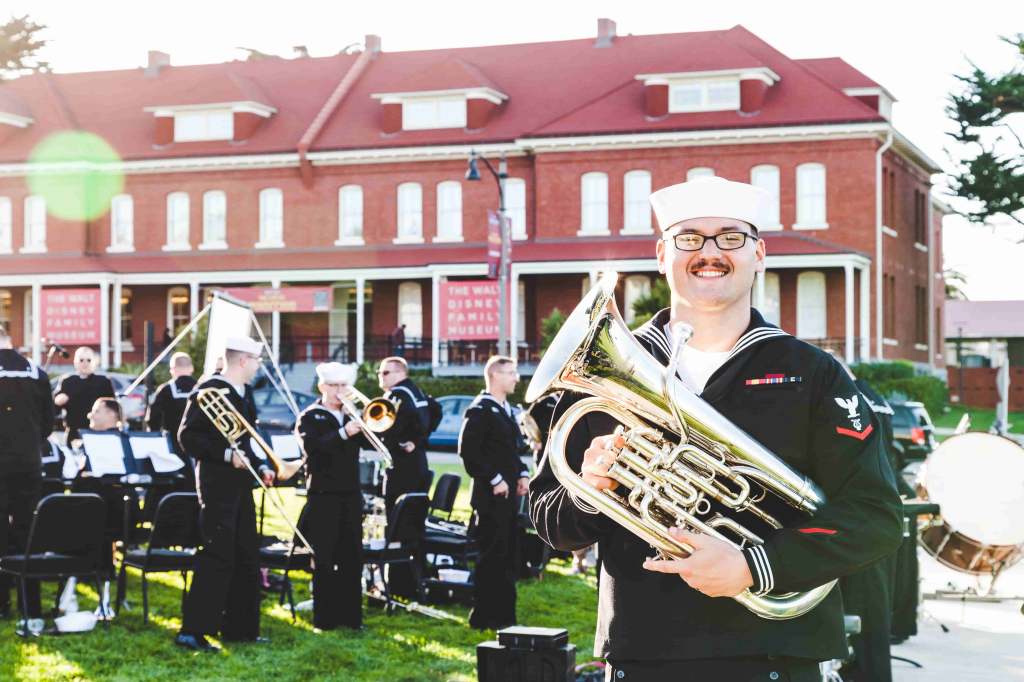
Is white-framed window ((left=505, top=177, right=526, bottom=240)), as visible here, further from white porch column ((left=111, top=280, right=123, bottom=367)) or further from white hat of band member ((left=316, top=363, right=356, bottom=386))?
white hat of band member ((left=316, top=363, right=356, bottom=386))

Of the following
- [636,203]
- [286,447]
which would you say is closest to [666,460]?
[286,447]

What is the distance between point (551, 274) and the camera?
1764 inches

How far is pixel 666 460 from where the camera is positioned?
3.59 m

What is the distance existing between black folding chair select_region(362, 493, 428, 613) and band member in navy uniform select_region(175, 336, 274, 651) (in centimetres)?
155

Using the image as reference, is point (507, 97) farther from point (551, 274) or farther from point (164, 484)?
point (164, 484)

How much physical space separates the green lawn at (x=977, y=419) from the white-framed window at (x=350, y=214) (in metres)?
20.0

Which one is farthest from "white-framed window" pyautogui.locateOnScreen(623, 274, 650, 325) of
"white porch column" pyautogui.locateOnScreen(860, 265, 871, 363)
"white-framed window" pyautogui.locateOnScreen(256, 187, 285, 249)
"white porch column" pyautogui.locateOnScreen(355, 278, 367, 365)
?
"white-framed window" pyautogui.locateOnScreen(256, 187, 285, 249)

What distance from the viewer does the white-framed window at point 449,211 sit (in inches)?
1816

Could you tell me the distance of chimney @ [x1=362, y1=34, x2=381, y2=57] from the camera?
5144 cm

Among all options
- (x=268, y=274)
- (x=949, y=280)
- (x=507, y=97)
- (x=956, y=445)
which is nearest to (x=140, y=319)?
(x=268, y=274)

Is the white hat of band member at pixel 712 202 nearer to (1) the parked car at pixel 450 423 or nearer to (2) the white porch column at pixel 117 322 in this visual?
(1) the parked car at pixel 450 423

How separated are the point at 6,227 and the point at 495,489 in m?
44.2

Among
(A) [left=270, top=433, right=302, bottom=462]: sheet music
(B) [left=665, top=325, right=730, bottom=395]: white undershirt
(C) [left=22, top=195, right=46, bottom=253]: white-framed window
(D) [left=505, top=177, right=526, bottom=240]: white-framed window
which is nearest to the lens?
(B) [left=665, top=325, right=730, bottom=395]: white undershirt

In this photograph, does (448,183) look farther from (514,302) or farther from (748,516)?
(748,516)
